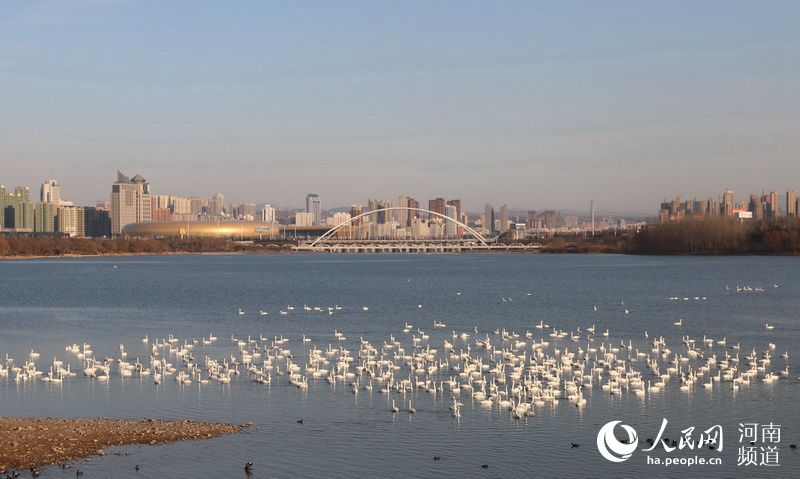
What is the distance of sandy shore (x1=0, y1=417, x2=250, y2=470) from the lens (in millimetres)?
17859

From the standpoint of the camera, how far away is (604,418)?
22266 mm

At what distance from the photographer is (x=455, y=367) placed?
Answer: 2973 centimetres

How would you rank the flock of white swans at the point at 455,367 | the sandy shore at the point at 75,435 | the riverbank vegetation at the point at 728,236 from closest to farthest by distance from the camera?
the sandy shore at the point at 75,435, the flock of white swans at the point at 455,367, the riverbank vegetation at the point at 728,236

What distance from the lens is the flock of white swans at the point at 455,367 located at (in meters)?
25.4

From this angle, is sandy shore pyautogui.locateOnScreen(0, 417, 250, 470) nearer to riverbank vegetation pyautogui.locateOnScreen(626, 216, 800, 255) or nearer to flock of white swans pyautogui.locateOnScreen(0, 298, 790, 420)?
flock of white swans pyautogui.locateOnScreen(0, 298, 790, 420)

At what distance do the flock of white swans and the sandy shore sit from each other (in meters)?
5.31

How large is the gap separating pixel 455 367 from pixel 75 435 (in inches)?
529

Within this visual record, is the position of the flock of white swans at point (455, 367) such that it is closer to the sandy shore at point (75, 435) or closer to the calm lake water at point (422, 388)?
the calm lake water at point (422, 388)
